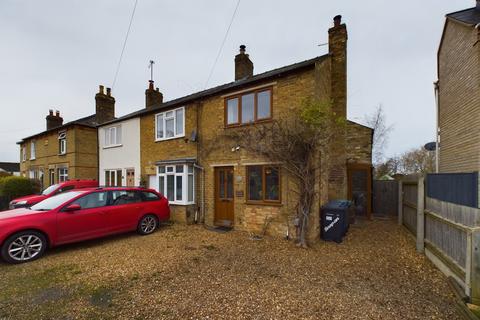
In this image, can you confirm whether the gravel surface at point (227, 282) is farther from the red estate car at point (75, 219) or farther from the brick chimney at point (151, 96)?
the brick chimney at point (151, 96)

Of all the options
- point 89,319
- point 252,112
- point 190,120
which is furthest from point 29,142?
point 89,319

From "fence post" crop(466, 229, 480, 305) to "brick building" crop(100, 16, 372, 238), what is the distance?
152 inches

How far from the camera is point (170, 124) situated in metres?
11.3

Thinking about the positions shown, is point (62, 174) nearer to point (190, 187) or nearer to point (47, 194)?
point (47, 194)

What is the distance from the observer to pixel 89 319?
3367 mm

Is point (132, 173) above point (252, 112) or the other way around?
the other way around

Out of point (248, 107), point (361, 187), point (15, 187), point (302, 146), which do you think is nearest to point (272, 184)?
point (302, 146)

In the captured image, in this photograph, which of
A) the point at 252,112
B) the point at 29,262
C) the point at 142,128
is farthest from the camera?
the point at 142,128

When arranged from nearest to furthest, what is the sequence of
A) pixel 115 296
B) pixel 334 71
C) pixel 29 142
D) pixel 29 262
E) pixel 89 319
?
pixel 89 319, pixel 115 296, pixel 29 262, pixel 334 71, pixel 29 142

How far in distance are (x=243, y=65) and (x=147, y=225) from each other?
27.5 ft

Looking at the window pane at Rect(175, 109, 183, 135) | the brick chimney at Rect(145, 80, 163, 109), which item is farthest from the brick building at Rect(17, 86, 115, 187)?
the window pane at Rect(175, 109, 183, 135)

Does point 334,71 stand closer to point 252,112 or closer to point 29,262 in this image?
point 252,112

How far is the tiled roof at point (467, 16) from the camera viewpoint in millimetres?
8100

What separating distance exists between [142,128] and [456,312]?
12.9 meters
